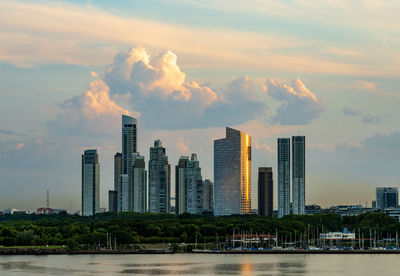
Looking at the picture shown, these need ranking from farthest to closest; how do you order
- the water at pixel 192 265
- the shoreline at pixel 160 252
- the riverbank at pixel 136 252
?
the riverbank at pixel 136 252 → the shoreline at pixel 160 252 → the water at pixel 192 265

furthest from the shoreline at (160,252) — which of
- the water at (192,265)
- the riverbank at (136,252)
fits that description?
the water at (192,265)

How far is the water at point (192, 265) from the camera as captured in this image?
430ft

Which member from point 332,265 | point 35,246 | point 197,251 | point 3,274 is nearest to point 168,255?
point 197,251

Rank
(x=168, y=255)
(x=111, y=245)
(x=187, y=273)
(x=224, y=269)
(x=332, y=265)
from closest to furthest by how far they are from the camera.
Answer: (x=187, y=273), (x=224, y=269), (x=332, y=265), (x=168, y=255), (x=111, y=245)

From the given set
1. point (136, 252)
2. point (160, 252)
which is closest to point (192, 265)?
point (136, 252)

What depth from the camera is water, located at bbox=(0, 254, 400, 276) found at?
131 m

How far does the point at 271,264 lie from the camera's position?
149375mm

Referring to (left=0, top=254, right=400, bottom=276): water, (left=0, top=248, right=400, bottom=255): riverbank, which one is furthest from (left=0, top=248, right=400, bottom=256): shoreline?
(left=0, top=254, right=400, bottom=276): water

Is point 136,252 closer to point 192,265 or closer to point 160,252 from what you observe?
point 160,252

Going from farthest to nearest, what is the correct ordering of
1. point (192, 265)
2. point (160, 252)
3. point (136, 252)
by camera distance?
1. point (160, 252)
2. point (136, 252)
3. point (192, 265)

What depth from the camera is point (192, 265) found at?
145 metres

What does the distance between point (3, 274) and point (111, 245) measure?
225ft

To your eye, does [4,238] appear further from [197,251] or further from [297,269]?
[297,269]

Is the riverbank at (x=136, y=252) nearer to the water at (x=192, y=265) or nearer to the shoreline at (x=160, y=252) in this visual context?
the shoreline at (x=160, y=252)
